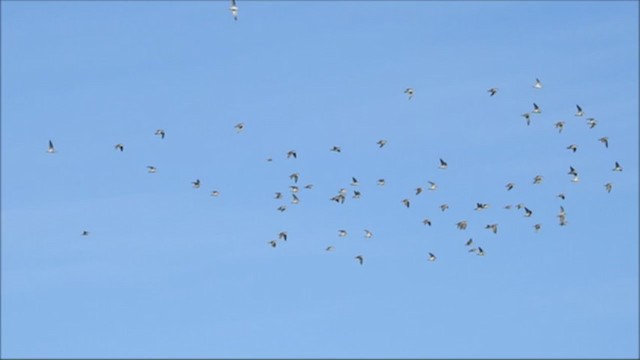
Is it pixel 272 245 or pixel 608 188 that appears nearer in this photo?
pixel 272 245

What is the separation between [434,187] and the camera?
582 feet

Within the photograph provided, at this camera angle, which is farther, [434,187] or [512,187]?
[434,187]

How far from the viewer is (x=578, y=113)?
16888 centimetres

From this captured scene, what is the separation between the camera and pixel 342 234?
16425 cm

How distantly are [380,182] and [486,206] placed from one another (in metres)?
12.4

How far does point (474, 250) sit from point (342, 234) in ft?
52.0

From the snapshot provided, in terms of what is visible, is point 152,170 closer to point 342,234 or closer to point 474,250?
point 342,234

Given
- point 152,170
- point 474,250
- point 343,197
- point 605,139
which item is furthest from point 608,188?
point 152,170

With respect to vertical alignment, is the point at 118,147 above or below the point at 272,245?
above

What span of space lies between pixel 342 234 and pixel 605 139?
32.1 meters

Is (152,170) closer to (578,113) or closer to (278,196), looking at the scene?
(278,196)

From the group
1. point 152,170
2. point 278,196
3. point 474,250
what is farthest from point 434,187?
point 152,170

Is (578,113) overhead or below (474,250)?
overhead

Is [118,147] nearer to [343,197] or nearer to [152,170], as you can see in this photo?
[152,170]
